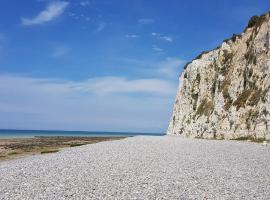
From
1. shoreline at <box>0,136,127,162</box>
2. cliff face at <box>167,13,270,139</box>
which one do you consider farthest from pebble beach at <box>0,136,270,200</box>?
cliff face at <box>167,13,270,139</box>

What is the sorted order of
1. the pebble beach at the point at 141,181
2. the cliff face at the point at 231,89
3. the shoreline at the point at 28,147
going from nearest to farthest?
the pebble beach at the point at 141,181
the cliff face at the point at 231,89
the shoreline at the point at 28,147

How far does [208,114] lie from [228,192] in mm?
55546

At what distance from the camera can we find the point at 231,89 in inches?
2500

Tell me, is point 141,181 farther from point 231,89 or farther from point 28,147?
point 28,147

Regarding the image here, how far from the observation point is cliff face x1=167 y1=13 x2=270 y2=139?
173ft

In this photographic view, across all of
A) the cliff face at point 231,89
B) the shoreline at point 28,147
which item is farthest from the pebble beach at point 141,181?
the cliff face at point 231,89

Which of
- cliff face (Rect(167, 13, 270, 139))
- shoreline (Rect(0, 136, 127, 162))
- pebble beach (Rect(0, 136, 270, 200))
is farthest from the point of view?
shoreline (Rect(0, 136, 127, 162))

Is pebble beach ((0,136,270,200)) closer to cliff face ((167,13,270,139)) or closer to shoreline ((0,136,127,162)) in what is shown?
shoreline ((0,136,127,162))

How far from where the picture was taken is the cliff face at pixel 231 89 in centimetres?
5272

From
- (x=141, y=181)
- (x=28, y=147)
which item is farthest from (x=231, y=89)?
(x=141, y=181)

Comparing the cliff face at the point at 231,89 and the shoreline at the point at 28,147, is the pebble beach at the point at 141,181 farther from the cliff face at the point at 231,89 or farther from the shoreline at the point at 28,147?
the cliff face at the point at 231,89

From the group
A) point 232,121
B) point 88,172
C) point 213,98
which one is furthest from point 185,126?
point 88,172

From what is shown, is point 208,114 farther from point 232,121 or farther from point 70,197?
point 70,197

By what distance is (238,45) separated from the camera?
70.1 metres
